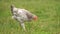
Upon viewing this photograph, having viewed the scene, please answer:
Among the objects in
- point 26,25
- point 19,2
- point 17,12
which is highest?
point 17,12

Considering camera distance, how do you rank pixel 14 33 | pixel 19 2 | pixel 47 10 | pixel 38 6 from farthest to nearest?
1. pixel 19 2
2. pixel 38 6
3. pixel 47 10
4. pixel 14 33

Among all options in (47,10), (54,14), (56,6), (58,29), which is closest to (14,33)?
(58,29)

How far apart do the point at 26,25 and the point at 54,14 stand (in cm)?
277

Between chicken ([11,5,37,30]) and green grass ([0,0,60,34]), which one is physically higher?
chicken ([11,5,37,30])

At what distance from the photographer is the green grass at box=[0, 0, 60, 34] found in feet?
30.2

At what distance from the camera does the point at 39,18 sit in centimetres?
1166

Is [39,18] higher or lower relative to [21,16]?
lower

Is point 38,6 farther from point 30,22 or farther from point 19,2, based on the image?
point 30,22

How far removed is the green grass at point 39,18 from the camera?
9.20m

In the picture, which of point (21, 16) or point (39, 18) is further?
point (39, 18)

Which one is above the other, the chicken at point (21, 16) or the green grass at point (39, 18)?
the chicken at point (21, 16)

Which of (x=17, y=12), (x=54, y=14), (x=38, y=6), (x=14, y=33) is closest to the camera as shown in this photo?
(x=14, y=33)

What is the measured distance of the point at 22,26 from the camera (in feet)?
31.4

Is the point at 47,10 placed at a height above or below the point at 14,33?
below
